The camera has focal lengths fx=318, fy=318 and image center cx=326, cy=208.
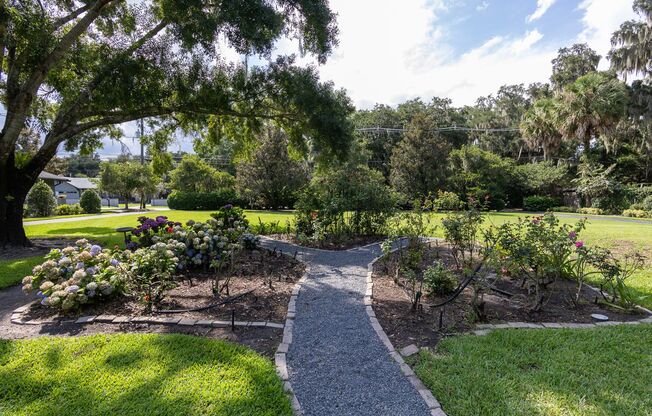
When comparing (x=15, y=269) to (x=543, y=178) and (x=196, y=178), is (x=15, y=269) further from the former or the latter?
(x=543, y=178)

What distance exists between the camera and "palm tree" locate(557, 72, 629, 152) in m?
16.1

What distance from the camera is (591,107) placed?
1667 centimetres

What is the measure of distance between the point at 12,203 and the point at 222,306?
23.1ft

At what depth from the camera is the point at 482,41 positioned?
11.7 meters

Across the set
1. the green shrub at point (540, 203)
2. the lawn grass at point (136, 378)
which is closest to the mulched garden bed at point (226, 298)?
the lawn grass at point (136, 378)

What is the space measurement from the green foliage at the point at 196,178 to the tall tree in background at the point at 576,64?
27.1 metres

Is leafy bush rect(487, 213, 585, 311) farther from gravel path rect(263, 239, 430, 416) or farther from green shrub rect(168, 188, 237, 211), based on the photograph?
green shrub rect(168, 188, 237, 211)

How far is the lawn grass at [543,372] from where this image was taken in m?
2.12

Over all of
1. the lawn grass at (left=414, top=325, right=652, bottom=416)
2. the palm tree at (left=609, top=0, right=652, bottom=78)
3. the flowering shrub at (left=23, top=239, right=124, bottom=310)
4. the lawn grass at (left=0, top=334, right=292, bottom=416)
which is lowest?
the lawn grass at (left=414, top=325, right=652, bottom=416)

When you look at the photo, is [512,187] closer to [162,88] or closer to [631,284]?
[631,284]

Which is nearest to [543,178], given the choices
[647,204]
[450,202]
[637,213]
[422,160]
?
[647,204]

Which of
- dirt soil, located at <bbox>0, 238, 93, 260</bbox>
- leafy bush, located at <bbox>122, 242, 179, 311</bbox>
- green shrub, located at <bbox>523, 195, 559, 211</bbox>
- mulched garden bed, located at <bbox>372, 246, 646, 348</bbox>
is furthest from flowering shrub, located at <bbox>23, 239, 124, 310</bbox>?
green shrub, located at <bbox>523, 195, 559, 211</bbox>

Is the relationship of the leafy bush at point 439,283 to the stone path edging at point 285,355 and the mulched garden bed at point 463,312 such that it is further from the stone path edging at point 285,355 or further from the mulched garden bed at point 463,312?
the stone path edging at point 285,355

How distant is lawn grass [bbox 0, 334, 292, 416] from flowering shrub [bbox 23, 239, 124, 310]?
58 centimetres
